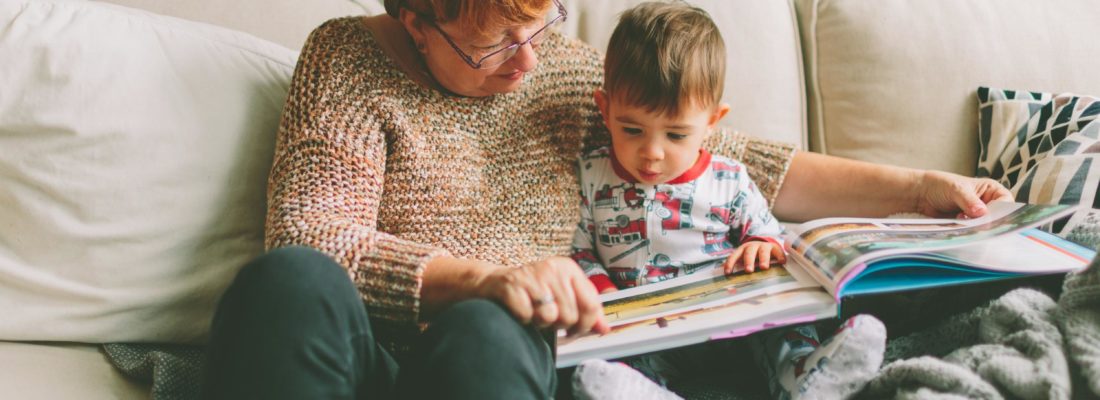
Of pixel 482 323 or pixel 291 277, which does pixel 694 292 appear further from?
pixel 291 277

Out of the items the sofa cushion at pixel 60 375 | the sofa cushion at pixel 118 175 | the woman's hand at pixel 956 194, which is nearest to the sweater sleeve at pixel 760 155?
the woman's hand at pixel 956 194

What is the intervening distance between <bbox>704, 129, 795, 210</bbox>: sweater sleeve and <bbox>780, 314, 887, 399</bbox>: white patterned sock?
0.40 metres

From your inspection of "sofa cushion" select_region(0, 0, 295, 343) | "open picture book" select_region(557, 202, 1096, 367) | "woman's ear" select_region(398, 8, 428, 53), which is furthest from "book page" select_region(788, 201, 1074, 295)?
"sofa cushion" select_region(0, 0, 295, 343)

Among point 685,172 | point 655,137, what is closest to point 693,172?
point 685,172

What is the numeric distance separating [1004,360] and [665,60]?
1.81ft

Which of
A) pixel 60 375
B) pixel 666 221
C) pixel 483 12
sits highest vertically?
pixel 483 12

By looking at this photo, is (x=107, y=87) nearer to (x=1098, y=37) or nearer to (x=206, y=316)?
(x=206, y=316)

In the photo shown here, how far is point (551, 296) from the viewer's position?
2.38 feet

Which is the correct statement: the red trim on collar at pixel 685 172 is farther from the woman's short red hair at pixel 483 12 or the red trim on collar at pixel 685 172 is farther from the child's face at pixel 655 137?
the woman's short red hair at pixel 483 12

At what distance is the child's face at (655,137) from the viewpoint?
1.06 meters

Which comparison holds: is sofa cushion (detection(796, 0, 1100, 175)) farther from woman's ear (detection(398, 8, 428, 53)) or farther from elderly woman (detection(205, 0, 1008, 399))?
woman's ear (detection(398, 8, 428, 53))

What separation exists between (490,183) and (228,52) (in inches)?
16.9

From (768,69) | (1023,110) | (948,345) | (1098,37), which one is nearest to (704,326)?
(948,345)

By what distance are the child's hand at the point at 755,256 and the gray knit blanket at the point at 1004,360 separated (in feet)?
0.67
